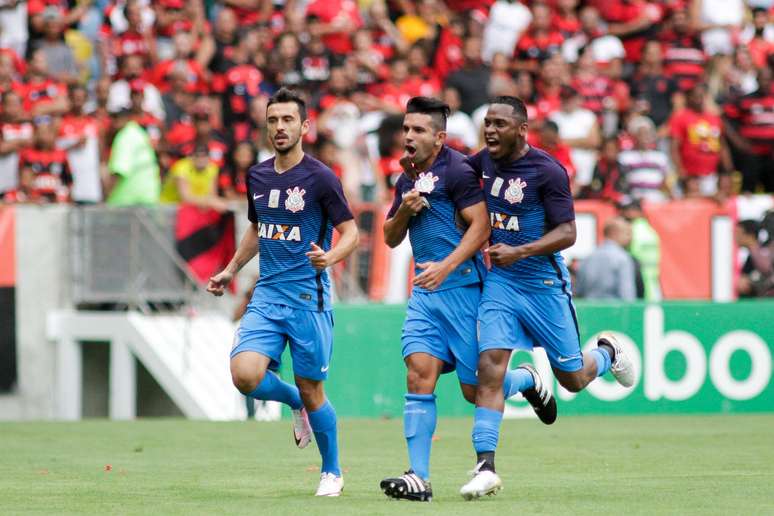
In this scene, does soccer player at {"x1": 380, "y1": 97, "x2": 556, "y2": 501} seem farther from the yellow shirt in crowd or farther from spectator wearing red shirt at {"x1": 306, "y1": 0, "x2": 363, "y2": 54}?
spectator wearing red shirt at {"x1": 306, "y1": 0, "x2": 363, "y2": 54}

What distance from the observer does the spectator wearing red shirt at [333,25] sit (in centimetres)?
2152

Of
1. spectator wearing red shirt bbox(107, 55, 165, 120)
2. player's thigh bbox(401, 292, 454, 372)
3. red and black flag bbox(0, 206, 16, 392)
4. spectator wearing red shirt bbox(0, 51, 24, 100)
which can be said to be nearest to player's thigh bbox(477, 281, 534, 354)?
player's thigh bbox(401, 292, 454, 372)

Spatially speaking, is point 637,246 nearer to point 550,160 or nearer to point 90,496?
point 550,160

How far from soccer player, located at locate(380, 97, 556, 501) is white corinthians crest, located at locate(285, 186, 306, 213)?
1.77 feet

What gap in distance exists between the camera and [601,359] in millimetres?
10883

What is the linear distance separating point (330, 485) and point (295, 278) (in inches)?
48.8

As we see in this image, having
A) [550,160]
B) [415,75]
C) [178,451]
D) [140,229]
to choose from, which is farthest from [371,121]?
[550,160]

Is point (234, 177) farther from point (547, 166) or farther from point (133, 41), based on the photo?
point (547, 166)

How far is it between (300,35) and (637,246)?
5.56m

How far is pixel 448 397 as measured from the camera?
57.0ft

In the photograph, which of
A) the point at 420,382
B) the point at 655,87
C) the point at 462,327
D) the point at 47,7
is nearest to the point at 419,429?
the point at 420,382

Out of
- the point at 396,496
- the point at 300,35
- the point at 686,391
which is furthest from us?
the point at 300,35

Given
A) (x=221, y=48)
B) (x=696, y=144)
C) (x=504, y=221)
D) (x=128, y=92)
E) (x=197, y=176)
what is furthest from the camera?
(x=696, y=144)

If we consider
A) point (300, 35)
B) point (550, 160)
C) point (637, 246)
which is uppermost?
point (300, 35)
